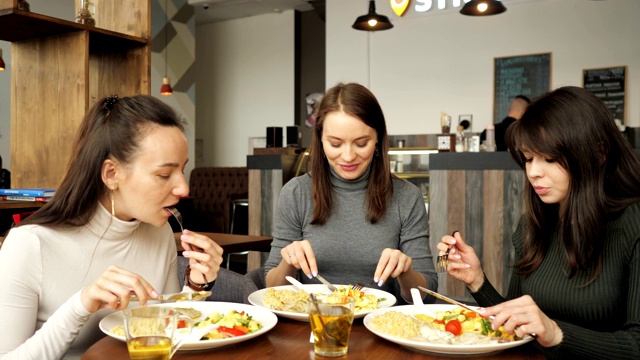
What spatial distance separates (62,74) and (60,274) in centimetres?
210

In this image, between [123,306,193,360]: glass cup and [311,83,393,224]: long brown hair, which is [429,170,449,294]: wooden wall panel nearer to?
[311,83,393,224]: long brown hair

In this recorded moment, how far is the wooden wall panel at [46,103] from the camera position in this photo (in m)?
3.16

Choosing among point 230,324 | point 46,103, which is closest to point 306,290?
point 230,324

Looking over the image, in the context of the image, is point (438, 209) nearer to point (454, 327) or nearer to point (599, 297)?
point (599, 297)

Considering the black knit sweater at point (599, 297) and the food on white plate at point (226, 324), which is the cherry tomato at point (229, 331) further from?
the black knit sweater at point (599, 297)

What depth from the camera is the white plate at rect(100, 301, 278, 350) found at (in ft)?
3.87

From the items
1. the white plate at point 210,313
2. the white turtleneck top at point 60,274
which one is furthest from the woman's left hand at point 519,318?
the white turtleneck top at point 60,274

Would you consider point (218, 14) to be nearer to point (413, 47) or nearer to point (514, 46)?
point (413, 47)

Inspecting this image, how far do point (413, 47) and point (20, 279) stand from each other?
7140 mm

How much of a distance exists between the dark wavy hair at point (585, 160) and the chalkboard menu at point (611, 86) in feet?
19.0

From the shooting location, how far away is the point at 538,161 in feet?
5.39

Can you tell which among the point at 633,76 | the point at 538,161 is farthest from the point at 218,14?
the point at 538,161

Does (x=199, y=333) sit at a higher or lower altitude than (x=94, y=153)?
lower

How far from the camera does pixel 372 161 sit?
2266 mm
